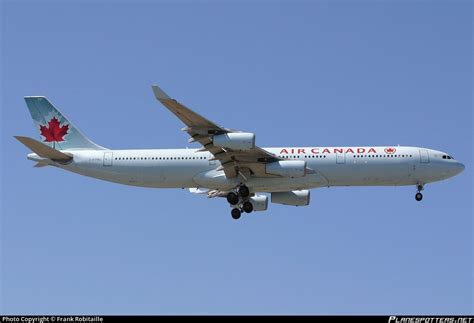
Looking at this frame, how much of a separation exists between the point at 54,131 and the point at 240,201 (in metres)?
13.7

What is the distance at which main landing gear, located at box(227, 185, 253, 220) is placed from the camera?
57.4 meters

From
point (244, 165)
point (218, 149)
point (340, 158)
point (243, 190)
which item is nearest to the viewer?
point (218, 149)

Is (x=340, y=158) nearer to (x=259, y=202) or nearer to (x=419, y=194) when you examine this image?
(x=419, y=194)

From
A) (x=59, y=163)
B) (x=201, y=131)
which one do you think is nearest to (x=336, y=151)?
(x=201, y=131)

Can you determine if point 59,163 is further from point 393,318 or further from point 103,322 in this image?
point 393,318

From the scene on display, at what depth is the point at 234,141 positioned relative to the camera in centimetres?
5366

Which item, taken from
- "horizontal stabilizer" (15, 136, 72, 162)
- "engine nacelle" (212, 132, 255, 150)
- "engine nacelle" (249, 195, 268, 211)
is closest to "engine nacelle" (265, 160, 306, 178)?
"engine nacelle" (212, 132, 255, 150)

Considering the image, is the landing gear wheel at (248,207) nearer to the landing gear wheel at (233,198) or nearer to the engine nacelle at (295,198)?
the landing gear wheel at (233,198)

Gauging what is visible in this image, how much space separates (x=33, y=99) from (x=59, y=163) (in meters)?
6.54

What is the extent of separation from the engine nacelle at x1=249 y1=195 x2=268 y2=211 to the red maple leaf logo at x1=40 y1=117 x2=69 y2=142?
43.5ft

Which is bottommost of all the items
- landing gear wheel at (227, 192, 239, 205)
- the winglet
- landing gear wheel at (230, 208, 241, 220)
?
landing gear wheel at (230, 208, 241, 220)

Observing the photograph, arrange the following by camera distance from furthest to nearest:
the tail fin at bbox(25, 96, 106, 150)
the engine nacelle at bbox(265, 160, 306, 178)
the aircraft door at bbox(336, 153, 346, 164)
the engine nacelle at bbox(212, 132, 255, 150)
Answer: the tail fin at bbox(25, 96, 106, 150)
the aircraft door at bbox(336, 153, 346, 164)
the engine nacelle at bbox(265, 160, 306, 178)
the engine nacelle at bbox(212, 132, 255, 150)

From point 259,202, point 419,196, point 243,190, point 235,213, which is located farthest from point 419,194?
point 235,213

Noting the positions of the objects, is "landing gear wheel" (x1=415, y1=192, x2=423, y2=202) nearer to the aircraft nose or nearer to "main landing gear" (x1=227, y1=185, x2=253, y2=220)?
the aircraft nose
